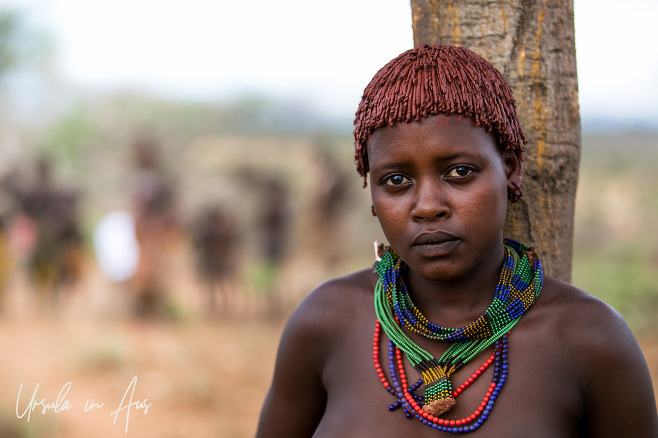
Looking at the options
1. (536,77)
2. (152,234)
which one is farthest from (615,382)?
(152,234)

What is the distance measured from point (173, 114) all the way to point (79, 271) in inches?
603

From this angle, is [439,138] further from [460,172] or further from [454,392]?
[454,392]

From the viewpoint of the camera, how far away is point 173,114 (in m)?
25.5

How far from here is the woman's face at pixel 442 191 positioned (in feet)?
5.22

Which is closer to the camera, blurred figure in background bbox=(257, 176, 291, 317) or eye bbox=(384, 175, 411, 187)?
eye bbox=(384, 175, 411, 187)

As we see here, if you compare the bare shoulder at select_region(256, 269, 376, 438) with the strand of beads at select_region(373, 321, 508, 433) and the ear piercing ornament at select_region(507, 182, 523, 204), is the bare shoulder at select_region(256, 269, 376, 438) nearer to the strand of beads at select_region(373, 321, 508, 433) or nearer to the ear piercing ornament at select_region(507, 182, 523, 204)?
the strand of beads at select_region(373, 321, 508, 433)

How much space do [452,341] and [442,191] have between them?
15.6 inches

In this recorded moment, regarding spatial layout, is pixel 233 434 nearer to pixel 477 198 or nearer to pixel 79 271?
pixel 79 271

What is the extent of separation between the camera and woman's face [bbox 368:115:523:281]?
62.6 inches

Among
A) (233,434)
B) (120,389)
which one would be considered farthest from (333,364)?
(120,389)

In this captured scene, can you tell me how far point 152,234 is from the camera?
10180 mm

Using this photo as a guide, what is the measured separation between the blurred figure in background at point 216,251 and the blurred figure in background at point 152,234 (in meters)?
0.85

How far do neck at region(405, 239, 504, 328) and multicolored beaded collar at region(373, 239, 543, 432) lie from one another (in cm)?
4

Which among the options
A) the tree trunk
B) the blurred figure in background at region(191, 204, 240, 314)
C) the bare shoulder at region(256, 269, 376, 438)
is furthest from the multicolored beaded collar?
the blurred figure in background at region(191, 204, 240, 314)
